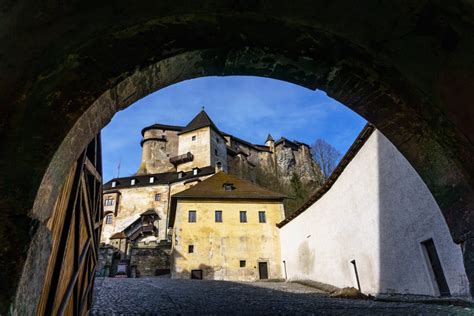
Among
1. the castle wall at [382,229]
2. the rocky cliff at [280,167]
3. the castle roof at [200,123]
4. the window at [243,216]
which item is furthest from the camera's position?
the rocky cliff at [280,167]

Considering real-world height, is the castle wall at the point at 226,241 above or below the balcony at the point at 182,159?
below

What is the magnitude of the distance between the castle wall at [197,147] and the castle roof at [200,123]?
618 millimetres

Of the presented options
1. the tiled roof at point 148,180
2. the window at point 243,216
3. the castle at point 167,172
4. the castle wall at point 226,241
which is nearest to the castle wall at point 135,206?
the castle at point 167,172

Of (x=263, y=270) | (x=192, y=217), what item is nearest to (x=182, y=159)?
(x=192, y=217)

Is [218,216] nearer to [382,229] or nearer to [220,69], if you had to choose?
[382,229]

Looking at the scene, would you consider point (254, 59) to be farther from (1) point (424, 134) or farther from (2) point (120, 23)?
(1) point (424, 134)

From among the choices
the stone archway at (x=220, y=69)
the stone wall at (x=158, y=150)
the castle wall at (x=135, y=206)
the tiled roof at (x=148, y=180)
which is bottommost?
the stone archway at (x=220, y=69)

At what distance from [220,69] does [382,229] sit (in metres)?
9.02

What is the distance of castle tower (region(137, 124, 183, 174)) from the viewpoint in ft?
181

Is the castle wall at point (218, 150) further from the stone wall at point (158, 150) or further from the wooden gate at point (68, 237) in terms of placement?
the wooden gate at point (68, 237)

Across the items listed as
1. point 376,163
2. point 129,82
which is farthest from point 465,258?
point 376,163

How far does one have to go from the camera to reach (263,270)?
22062 mm

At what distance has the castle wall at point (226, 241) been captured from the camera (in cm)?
2188

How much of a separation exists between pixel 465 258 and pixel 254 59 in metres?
1.81
